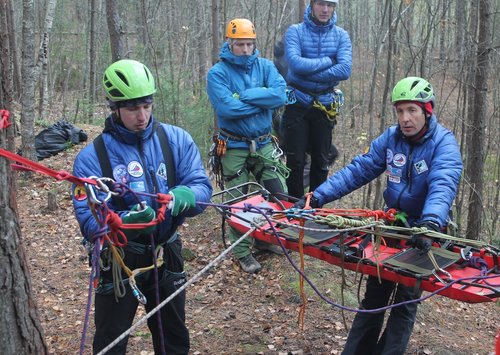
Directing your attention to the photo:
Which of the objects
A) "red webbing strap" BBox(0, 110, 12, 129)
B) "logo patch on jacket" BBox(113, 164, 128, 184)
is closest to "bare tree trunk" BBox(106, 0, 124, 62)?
"logo patch on jacket" BBox(113, 164, 128, 184)

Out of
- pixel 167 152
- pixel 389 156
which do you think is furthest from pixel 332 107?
pixel 167 152

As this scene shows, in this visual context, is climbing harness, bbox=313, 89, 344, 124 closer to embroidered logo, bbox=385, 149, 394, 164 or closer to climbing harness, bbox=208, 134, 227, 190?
climbing harness, bbox=208, 134, 227, 190

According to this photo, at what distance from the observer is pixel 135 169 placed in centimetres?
276

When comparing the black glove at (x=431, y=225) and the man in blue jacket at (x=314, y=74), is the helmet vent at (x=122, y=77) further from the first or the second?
the man in blue jacket at (x=314, y=74)

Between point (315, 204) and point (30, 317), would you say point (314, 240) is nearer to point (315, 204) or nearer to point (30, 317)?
point (315, 204)

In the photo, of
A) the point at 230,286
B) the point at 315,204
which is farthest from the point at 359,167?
the point at 230,286

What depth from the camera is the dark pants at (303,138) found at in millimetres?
5293

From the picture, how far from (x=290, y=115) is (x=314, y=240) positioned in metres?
2.18

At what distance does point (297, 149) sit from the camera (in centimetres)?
536

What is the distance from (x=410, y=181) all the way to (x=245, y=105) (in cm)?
188

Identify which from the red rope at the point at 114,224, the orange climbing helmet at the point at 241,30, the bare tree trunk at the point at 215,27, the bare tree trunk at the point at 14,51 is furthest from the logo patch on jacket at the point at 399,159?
the bare tree trunk at the point at 14,51

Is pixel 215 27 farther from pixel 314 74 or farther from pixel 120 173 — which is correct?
pixel 120 173

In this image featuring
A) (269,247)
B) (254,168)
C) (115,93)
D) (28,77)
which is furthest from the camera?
(28,77)

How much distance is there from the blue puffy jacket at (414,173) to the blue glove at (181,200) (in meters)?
1.23
